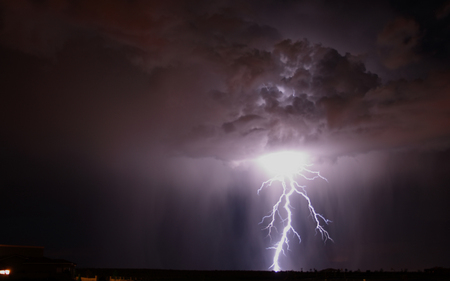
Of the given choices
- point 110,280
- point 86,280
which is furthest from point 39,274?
point 110,280

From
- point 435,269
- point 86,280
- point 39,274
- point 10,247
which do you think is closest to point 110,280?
point 86,280

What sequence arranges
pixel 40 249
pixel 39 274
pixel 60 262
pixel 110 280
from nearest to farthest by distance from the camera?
pixel 110 280 < pixel 39 274 < pixel 60 262 < pixel 40 249

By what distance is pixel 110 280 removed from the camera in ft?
105

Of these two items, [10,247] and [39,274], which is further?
[10,247]

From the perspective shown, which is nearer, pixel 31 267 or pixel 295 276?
pixel 31 267

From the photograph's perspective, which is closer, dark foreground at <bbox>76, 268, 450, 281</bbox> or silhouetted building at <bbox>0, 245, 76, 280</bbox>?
silhouetted building at <bbox>0, 245, 76, 280</bbox>

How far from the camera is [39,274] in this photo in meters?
34.2

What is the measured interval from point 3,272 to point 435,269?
193ft

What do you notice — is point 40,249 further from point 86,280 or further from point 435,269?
point 435,269

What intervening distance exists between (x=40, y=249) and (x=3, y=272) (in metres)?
10.2

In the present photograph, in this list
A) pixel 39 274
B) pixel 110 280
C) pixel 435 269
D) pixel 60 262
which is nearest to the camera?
pixel 110 280

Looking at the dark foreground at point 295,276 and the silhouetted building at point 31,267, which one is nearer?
the silhouetted building at point 31,267

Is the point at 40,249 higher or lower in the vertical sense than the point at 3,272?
higher

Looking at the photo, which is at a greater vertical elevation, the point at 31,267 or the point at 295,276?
the point at 31,267
